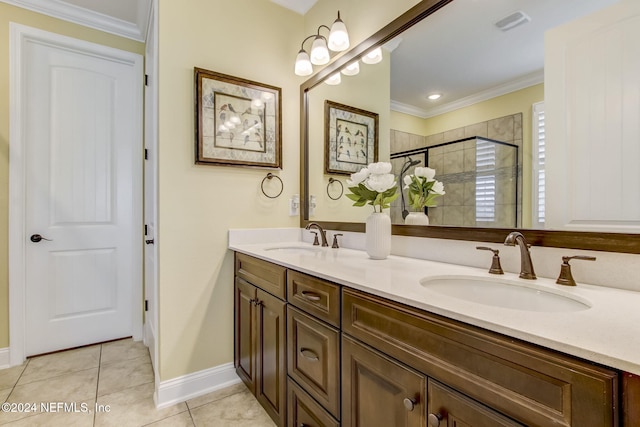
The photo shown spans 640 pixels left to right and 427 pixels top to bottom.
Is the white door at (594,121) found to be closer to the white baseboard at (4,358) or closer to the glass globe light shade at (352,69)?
the glass globe light shade at (352,69)

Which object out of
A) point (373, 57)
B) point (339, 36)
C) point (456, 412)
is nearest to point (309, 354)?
point (456, 412)

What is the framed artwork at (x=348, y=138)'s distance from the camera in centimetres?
176

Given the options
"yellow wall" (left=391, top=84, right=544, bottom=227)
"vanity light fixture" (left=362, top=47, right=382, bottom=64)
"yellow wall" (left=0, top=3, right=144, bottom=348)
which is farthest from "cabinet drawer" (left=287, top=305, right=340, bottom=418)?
"yellow wall" (left=0, top=3, right=144, bottom=348)

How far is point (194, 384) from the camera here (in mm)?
1819

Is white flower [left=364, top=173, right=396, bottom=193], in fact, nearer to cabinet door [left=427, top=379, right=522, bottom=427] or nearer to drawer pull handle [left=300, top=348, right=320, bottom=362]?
drawer pull handle [left=300, top=348, right=320, bottom=362]

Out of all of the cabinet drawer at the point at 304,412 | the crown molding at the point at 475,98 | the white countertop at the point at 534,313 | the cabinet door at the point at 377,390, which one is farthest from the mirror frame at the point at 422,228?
the cabinet drawer at the point at 304,412

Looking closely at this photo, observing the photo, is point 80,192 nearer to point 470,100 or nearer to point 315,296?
point 315,296

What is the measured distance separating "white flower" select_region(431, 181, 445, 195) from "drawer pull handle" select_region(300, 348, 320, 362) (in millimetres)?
887

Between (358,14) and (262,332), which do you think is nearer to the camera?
(262,332)

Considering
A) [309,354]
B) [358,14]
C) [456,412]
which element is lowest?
[309,354]

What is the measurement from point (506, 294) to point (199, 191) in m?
1.64

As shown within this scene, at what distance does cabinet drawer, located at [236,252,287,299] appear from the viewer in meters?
1.39

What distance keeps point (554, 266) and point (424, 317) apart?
58cm

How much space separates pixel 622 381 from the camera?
466 mm
